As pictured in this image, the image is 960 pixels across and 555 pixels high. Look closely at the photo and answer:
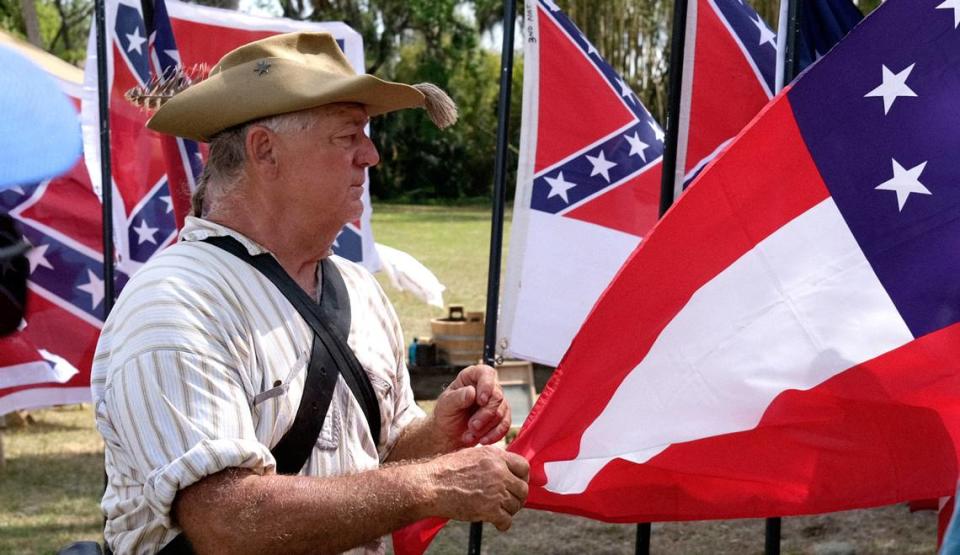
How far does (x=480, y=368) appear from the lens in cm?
309

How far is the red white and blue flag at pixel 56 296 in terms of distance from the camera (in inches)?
256

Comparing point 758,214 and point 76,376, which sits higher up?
point 758,214

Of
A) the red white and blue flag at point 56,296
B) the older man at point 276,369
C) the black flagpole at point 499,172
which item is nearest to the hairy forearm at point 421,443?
the older man at point 276,369

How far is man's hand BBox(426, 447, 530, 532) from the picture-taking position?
2.55m

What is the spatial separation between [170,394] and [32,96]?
16.2 ft

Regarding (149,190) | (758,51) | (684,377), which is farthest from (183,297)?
(149,190)

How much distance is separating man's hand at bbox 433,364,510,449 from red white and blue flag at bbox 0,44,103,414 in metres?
3.93

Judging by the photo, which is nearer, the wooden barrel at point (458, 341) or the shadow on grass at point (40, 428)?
the shadow on grass at point (40, 428)

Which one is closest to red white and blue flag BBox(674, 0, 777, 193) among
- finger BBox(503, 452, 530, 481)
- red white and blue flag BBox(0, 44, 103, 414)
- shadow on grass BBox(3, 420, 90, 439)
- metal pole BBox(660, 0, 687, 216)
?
metal pole BBox(660, 0, 687, 216)

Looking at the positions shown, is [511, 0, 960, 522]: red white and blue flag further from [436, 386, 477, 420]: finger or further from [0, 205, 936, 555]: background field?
[0, 205, 936, 555]: background field

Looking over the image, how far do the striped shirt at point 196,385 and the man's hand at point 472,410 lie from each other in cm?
25

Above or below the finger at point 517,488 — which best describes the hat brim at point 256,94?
above

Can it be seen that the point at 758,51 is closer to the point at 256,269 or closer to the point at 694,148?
the point at 694,148

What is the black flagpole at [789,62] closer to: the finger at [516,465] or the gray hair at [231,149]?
the finger at [516,465]
